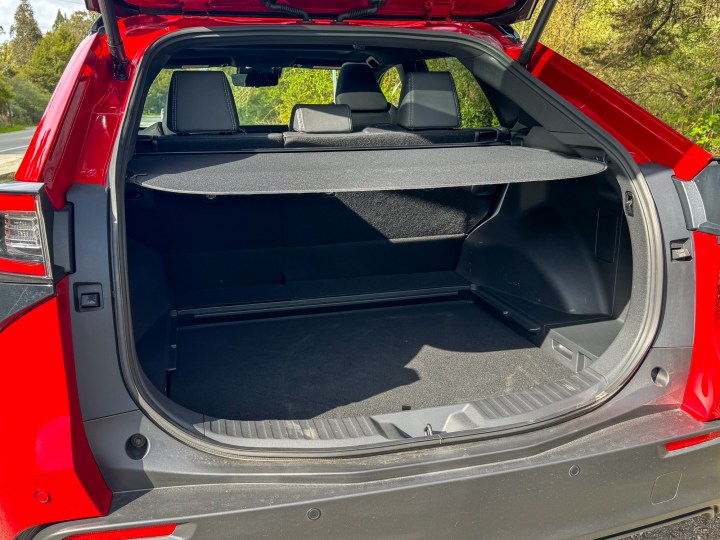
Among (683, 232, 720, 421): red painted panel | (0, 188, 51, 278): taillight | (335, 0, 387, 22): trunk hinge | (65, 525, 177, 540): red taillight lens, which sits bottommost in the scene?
(65, 525, 177, 540): red taillight lens

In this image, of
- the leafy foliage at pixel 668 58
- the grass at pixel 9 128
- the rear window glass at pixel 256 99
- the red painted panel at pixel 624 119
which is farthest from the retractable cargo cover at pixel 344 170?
the grass at pixel 9 128

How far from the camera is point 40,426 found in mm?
1141

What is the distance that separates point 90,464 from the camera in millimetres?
1211

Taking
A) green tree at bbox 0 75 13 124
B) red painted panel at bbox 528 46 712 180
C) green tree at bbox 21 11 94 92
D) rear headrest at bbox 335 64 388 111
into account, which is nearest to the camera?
red painted panel at bbox 528 46 712 180

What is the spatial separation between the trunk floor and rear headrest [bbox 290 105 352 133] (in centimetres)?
82

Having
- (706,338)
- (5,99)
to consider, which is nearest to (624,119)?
(706,338)

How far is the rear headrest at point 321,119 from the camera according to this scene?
233 centimetres

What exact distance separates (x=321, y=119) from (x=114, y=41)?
931 mm

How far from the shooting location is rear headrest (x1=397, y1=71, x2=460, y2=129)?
2404mm

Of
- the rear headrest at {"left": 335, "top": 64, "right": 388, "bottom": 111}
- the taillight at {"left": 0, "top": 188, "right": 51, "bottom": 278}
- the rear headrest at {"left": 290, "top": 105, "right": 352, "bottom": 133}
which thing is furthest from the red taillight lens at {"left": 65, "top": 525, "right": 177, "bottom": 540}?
the rear headrest at {"left": 335, "top": 64, "right": 388, "bottom": 111}

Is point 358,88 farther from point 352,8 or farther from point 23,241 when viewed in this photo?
point 23,241

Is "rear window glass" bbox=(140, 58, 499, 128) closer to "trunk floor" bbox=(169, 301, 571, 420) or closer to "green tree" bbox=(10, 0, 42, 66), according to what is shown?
"trunk floor" bbox=(169, 301, 571, 420)

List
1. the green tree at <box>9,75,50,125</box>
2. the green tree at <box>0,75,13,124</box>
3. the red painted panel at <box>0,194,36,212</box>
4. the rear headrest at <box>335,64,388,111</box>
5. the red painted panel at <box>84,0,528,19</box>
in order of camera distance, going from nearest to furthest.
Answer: the red painted panel at <box>0,194,36,212</box>
the red painted panel at <box>84,0,528,19</box>
the rear headrest at <box>335,64,388,111</box>
the green tree at <box>0,75,13,124</box>
the green tree at <box>9,75,50,125</box>

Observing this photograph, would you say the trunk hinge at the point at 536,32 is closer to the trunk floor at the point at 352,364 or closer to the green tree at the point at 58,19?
the trunk floor at the point at 352,364
